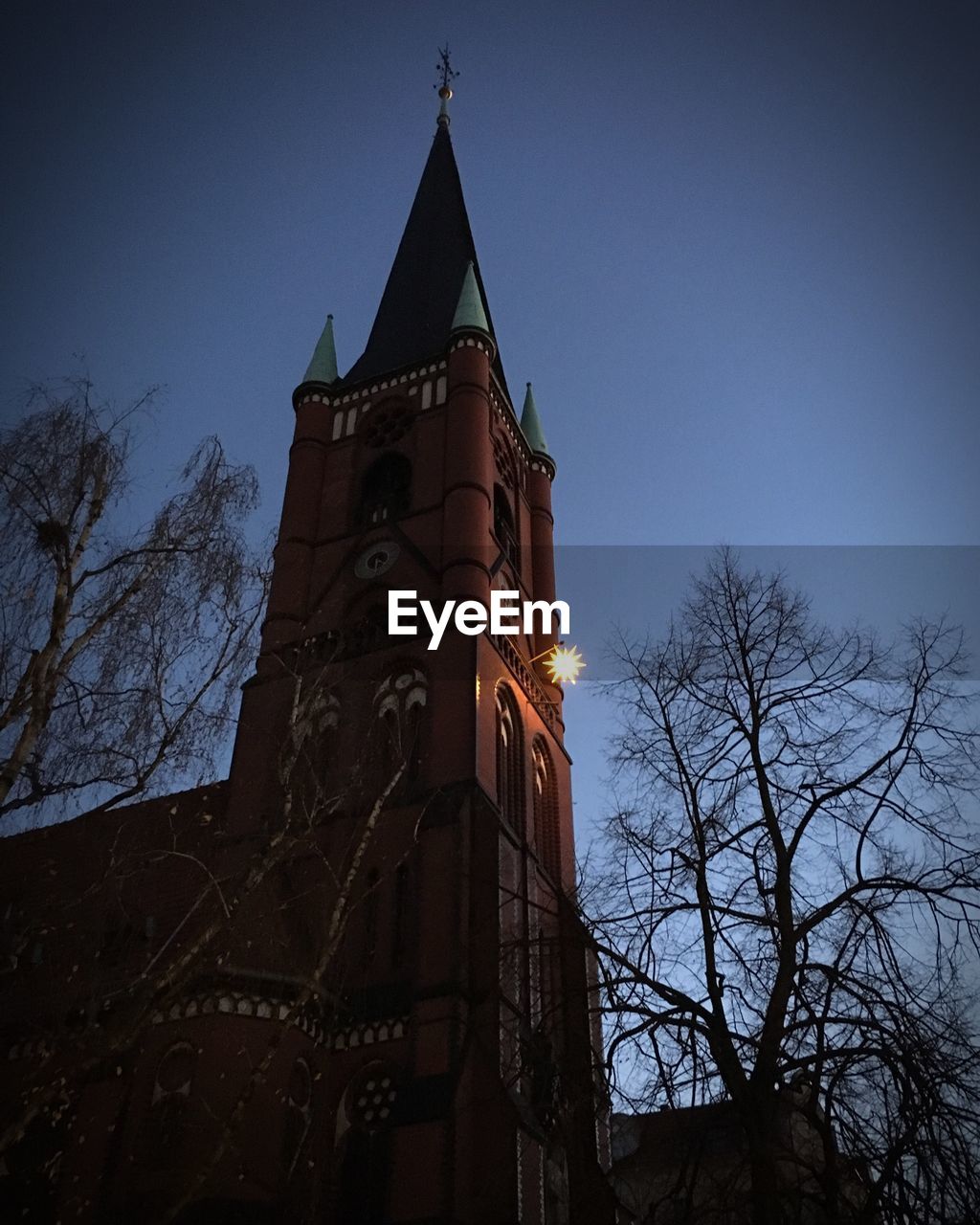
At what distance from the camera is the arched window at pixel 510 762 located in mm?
23344

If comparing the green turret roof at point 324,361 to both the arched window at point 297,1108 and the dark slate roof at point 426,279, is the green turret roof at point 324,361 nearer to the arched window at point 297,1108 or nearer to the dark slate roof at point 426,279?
the dark slate roof at point 426,279

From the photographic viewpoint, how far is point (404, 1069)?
17.6 m

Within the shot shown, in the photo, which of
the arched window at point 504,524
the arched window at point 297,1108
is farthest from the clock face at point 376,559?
the arched window at point 297,1108

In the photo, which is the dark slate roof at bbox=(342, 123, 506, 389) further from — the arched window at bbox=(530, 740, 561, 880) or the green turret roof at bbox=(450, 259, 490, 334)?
the arched window at bbox=(530, 740, 561, 880)

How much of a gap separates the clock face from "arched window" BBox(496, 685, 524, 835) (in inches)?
183

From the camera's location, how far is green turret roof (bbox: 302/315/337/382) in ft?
113

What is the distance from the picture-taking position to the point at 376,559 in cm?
2781

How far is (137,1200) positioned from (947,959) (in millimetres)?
12310

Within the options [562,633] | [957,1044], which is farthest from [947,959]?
[562,633]

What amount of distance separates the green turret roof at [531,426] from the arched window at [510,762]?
13.3 meters

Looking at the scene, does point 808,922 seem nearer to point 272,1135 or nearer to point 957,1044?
point 957,1044

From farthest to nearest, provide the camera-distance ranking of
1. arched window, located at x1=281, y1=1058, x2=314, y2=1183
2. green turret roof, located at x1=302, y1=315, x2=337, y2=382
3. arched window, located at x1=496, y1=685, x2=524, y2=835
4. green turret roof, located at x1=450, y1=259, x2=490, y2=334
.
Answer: green turret roof, located at x1=302, y1=315, x2=337, y2=382
green turret roof, located at x1=450, y1=259, x2=490, y2=334
arched window, located at x1=496, y1=685, x2=524, y2=835
arched window, located at x1=281, y1=1058, x2=314, y2=1183

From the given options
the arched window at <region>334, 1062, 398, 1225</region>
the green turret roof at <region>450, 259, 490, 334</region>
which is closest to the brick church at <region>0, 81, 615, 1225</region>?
the arched window at <region>334, 1062, 398, 1225</region>

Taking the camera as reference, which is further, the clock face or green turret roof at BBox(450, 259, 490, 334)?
green turret roof at BBox(450, 259, 490, 334)
